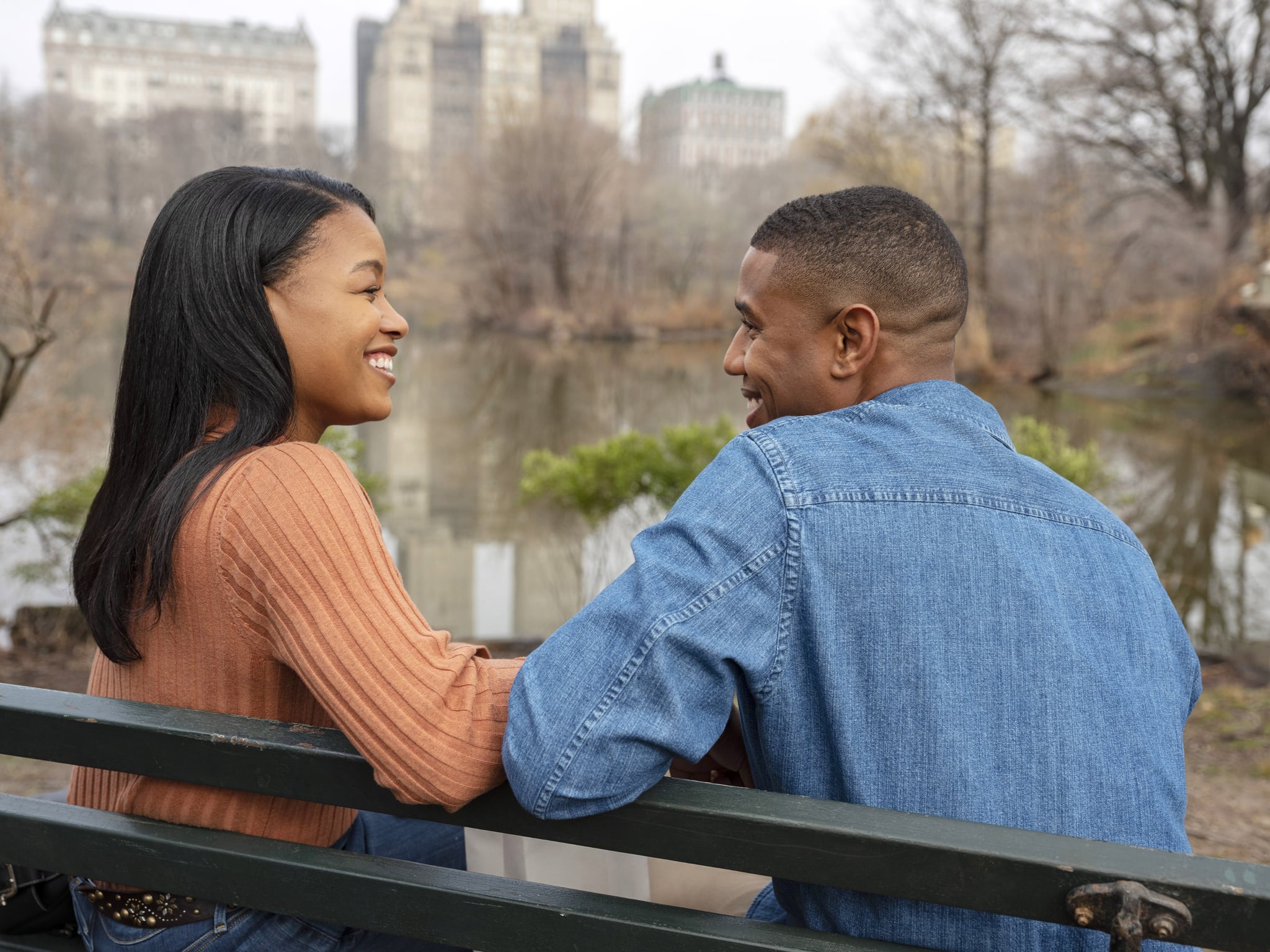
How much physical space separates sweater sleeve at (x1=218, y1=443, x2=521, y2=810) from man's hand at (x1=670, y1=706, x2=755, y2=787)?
1.29ft

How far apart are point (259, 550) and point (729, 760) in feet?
2.42

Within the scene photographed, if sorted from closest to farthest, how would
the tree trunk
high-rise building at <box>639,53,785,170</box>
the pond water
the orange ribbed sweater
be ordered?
→ the orange ribbed sweater < the pond water < the tree trunk < high-rise building at <box>639,53,785,170</box>

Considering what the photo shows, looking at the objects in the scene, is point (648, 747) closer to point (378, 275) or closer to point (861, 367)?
point (861, 367)

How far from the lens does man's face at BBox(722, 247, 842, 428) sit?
1.49 m

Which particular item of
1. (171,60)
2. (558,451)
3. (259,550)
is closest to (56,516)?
(259,550)

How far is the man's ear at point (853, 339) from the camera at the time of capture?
145cm

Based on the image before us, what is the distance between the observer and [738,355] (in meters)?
1.61

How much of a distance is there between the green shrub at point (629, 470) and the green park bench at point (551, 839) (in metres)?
4.85

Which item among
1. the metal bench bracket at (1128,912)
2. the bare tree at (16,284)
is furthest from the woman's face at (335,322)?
the bare tree at (16,284)

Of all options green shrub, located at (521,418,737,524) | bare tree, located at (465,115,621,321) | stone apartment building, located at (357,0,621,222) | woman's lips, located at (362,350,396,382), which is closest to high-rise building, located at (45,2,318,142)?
stone apartment building, located at (357,0,621,222)

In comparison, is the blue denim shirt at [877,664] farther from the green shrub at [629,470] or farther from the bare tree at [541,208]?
the bare tree at [541,208]

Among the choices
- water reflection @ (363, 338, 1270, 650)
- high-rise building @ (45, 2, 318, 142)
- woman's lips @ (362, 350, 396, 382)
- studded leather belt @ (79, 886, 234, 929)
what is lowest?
water reflection @ (363, 338, 1270, 650)

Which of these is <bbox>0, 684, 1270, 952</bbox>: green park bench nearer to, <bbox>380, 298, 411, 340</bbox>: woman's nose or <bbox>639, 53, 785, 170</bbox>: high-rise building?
<bbox>380, 298, 411, 340</bbox>: woman's nose

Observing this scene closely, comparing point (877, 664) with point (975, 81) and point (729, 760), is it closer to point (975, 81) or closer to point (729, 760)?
point (729, 760)
